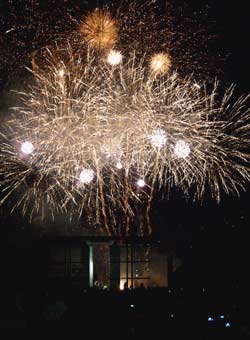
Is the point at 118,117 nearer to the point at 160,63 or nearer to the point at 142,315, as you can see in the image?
the point at 160,63

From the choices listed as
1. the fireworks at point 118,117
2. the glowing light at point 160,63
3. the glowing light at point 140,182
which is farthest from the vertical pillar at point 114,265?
the glowing light at point 160,63

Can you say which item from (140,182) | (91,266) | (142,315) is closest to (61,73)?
(142,315)

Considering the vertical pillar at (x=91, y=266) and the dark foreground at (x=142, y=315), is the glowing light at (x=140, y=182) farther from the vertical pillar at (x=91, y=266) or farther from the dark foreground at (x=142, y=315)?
the dark foreground at (x=142, y=315)

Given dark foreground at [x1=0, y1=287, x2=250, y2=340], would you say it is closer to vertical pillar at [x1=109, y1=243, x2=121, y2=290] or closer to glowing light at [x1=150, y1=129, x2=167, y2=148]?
glowing light at [x1=150, y1=129, x2=167, y2=148]

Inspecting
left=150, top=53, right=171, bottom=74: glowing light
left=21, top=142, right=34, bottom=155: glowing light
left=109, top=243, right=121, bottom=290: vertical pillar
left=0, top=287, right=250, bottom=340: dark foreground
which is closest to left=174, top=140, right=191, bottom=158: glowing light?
left=150, top=53, right=171, bottom=74: glowing light

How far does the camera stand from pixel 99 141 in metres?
10.0

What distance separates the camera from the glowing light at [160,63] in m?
9.45

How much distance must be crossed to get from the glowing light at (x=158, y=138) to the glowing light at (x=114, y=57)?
1.53 m

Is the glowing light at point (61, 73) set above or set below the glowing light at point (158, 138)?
above

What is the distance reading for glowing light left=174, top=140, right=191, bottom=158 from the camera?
32.9 ft

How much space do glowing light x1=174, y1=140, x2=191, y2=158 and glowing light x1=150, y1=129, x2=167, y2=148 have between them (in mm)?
280

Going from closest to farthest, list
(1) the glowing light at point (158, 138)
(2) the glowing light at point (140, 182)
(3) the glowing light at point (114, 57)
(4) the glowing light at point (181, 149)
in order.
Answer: (3) the glowing light at point (114, 57) → (1) the glowing light at point (158, 138) → (4) the glowing light at point (181, 149) → (2) the glowing light at point (140, 182)

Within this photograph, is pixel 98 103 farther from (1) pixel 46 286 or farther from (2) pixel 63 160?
(1) pixel 46 286

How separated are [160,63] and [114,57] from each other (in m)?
0.88
